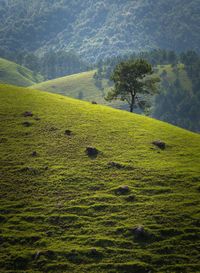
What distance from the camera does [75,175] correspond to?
45312 mm

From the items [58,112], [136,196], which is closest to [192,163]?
[136,196]

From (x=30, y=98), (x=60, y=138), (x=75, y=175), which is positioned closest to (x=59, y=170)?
(x=75, y=175)

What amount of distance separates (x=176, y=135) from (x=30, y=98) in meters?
28.6

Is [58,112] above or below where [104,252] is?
above

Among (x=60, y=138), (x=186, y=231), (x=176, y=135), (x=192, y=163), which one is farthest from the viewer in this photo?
(x=176, y=135)

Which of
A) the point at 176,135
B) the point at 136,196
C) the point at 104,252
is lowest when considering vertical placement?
the point at 104,252

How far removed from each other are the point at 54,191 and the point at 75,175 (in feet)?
13.3

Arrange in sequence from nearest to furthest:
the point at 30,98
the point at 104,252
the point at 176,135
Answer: the point at 104,252 → the point at 176,135 → the point at 30,98

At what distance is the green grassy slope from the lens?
33844 mm

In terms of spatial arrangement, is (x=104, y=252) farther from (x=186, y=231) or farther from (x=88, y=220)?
(x=186, y=231)

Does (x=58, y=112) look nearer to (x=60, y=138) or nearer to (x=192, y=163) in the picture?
(x=60, y=138)

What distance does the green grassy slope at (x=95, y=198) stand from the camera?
111 ft

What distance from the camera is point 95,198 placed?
41375 mm

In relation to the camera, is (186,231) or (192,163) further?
(192,163)
